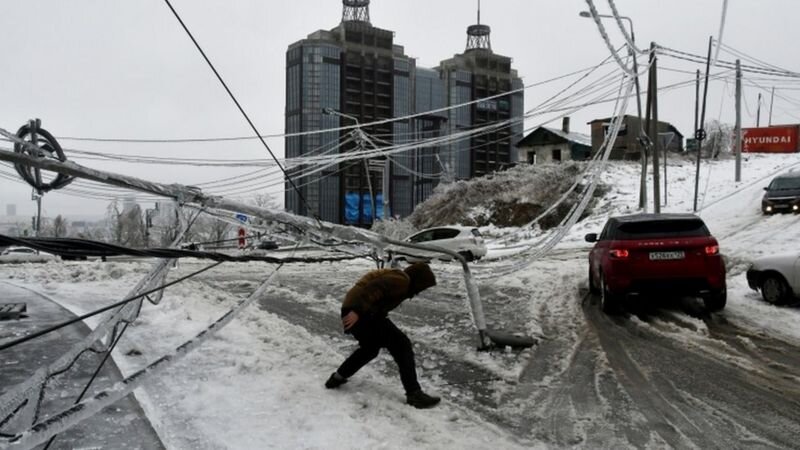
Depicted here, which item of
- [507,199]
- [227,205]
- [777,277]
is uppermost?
[227,205]

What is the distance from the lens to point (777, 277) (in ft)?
31.3

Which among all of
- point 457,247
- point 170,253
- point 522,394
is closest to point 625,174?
point 457,247

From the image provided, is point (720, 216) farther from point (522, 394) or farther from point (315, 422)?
point (315, 422)

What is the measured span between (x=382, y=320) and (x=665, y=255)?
5291 mm

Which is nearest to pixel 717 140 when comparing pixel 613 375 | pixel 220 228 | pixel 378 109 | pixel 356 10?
pixel 378 109

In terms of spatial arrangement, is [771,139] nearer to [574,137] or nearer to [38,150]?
[574,137]

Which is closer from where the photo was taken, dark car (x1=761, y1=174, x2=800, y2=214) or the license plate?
the license plate

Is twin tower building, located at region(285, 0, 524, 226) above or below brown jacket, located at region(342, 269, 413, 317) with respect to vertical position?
above

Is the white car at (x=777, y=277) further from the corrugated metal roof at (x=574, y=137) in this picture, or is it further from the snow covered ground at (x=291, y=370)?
the corrugated metal roof at (x=574, y=137)

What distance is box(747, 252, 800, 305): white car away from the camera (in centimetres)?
921

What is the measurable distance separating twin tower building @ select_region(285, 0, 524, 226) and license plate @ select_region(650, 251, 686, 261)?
78.3 ft

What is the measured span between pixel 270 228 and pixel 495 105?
47403mm

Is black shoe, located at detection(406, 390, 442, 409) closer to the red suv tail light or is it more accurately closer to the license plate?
the red suv tail light

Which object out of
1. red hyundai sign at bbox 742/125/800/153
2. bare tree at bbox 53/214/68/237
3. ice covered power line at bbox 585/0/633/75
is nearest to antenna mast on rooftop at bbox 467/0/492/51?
red hyundai sign at bbox 742/125/800/153
